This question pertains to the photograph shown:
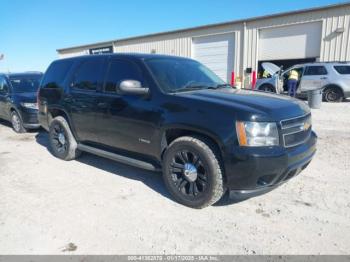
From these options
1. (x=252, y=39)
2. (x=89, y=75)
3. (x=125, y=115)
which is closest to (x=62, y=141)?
(x=89, y=75)

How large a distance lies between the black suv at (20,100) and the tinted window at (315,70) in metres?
11.7

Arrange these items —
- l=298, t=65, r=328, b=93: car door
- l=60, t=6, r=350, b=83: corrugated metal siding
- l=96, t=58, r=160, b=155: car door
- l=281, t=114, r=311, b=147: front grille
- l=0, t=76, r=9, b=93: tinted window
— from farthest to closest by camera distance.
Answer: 1. l=60, t=6, r=350, b=83: corrugated metal siding
2. l=298, t=65, r=328, b=93: car door
3. l=0, t=76, r=9, b=93: tinted window
4. l=96, t=58, r=160, b=155: car door
5. l=281, t=114, r=311, b=147: front grille

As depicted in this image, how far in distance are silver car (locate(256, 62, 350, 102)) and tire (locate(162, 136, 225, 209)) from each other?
38.6 ft

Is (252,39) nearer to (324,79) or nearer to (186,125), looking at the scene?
(324,79)

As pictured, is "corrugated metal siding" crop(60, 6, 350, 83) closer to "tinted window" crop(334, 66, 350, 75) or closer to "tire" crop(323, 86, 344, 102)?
"tinted window" crop(334, 66, 350, 75)

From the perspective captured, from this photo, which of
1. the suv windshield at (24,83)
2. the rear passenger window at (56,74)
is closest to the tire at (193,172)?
the rear passenger window at (56,74)

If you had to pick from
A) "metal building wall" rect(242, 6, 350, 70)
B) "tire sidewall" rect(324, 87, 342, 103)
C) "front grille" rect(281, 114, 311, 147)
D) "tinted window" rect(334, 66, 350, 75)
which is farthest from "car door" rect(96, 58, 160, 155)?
"metal building wall" rect(242, 6, 350, 70)

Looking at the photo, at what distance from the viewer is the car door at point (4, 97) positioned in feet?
28.0

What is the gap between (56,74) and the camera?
566cm

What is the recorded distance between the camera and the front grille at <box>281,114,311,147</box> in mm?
3150

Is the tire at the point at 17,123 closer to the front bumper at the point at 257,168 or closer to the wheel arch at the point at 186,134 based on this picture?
the wheel arch at the point at 186,134

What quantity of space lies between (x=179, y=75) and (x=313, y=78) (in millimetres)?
11227

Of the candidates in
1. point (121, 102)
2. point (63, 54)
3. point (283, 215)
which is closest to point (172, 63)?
point (121, 102)

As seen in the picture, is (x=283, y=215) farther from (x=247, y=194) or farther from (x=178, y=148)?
(x=178, y=148)
